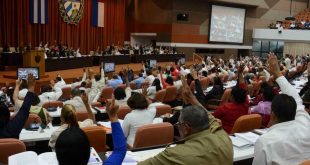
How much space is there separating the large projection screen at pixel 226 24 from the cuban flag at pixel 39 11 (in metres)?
11.5

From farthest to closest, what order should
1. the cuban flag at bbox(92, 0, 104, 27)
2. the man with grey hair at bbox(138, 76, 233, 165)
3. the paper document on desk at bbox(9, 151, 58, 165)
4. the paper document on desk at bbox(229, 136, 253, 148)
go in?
the cuban flag at bbox(92, 0, 104, 27) → the paper document on desk at bbox(229, 136, 253, 148) → the paper document on desk at bbox(9, 151, 58, 165) → the man with grey hair at bbox(138, 76, 233, 165)

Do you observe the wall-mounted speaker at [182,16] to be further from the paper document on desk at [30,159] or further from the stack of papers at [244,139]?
the paper document on desk at [30,159]

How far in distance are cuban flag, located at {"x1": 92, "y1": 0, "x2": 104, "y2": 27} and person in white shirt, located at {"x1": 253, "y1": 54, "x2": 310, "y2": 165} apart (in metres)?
18.1

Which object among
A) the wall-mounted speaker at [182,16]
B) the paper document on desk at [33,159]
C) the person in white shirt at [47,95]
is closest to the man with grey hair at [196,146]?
the paper document on desk at [33,159]

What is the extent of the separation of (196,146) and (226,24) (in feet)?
77.0

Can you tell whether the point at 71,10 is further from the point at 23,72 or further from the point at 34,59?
the point at 23,72

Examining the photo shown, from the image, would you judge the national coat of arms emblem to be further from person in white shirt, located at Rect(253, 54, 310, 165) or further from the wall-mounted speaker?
person in white shirt, located at Rect(253, 54, 310, 165)

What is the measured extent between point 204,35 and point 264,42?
6.42 m

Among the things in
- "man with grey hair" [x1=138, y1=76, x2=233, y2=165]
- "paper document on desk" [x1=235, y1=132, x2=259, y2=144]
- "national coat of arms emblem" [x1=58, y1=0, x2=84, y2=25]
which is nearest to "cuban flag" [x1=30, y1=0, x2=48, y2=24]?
"national coat of arms emblem" [x1=58, y1=0, x2=84, y2=25]

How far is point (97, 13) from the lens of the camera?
20266 millimetres

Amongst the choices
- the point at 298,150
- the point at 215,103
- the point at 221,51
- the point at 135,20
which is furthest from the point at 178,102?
the point at 221,51

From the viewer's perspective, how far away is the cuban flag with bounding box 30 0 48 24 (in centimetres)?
1622

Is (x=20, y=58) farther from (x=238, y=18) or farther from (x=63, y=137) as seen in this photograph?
(x=238, y=18)

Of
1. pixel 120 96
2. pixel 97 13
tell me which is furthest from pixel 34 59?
pixel 97 13
